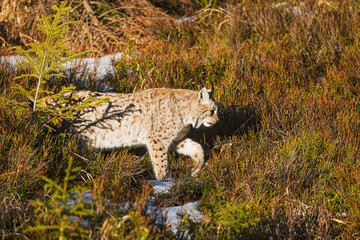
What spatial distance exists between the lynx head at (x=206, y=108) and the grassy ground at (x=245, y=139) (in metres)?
0.41

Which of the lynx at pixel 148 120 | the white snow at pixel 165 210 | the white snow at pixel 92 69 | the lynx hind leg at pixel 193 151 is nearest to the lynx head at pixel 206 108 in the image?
the lynx at pixel 148 120

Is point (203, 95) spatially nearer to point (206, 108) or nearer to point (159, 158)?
point (206, 108)

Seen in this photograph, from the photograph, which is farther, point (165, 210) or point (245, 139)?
point (245, 139)

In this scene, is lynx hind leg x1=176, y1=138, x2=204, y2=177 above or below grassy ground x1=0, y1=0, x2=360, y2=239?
below

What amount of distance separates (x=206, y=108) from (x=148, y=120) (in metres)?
0.74

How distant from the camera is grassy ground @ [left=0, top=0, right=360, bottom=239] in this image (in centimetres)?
318

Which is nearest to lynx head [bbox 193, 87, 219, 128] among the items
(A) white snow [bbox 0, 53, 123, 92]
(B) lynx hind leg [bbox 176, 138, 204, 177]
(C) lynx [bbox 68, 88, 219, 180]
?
(C) lynx [bbox 68, 88, 219, 180]

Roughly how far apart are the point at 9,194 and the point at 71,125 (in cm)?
159

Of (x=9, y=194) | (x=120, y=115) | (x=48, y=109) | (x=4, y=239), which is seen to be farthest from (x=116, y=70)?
(x=4, y=239)

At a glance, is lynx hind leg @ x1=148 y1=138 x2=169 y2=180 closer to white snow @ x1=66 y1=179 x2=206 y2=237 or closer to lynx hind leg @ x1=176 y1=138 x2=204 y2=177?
white snow @ x1=66 y1=179 x2=206 y2=237

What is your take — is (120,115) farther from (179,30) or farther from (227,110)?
(179,30)

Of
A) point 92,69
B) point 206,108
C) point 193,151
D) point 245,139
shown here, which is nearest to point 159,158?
point 193,151

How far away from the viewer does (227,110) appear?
5785 millimetres

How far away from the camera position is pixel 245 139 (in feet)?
17.0
